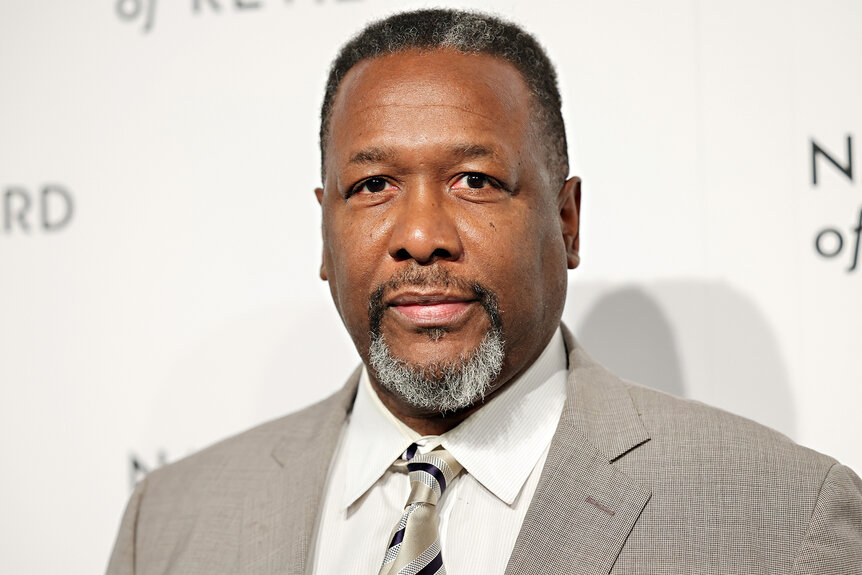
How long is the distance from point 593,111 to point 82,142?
48.7 inches

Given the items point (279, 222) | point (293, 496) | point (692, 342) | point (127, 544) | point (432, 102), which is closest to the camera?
point (432, 102)

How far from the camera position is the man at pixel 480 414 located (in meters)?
1.40

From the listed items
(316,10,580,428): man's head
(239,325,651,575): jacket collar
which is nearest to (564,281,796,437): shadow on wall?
(239,325,651,575): jacket collar

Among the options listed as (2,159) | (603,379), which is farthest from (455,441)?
(2,159)

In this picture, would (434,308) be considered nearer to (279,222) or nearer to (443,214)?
(443,214)

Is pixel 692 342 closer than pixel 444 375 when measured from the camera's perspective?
No

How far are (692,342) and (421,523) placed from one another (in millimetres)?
845

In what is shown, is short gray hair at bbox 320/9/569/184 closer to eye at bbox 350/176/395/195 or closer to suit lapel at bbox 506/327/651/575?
eye at bbox 350/176/395/195

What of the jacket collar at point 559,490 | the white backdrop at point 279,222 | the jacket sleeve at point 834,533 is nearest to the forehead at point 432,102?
the jacket collar at point 559,490

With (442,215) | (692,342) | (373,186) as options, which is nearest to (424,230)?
(442,215)

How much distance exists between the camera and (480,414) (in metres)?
1.54

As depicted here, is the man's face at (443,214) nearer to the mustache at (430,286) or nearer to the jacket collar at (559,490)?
the mustache at (430,286)

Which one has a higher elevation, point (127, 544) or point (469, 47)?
point (469, 47)

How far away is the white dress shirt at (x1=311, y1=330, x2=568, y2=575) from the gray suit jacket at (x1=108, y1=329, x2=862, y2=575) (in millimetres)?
40
